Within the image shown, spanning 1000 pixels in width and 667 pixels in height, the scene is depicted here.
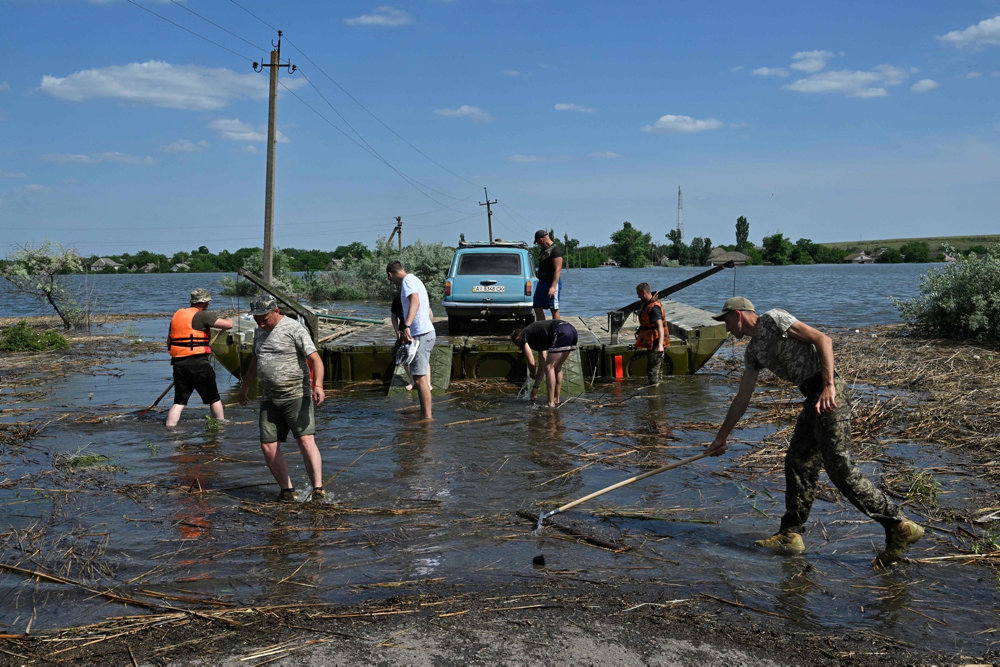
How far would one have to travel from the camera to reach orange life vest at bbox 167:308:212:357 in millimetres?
9695

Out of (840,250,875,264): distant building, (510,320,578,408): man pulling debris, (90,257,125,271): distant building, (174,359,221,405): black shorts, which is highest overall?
(840,250,875,264): distant building

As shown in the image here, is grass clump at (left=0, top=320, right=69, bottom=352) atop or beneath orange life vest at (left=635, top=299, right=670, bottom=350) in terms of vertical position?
beneath

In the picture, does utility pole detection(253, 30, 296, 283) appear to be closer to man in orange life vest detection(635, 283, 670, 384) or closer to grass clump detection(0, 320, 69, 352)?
grass clump detection(0, 320, 69, 352)

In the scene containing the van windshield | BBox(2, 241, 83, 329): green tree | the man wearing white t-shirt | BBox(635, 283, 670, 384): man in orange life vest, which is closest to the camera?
the man wearing white t-shirt

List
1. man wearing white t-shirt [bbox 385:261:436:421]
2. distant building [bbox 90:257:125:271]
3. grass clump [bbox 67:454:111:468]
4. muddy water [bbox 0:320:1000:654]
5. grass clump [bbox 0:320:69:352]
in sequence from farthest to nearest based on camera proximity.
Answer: distant building [bbox 90:257:125:271] → grass clump [bbox 0:320:69:352] → man wearing white t-shirt [bbox 385:261:436:421] → grass clump [bbox 67:454:111:468] → muddy water [bbox 0:320:1000:654]

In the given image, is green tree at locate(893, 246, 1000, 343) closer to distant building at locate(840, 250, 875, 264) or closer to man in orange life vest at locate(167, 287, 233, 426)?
man in orange life vest at locate(167, 287, 233, 426)

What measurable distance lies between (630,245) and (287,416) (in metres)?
Result: 159

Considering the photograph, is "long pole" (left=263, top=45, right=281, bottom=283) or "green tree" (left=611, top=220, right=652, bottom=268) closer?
"long pole" (left=263, top=45, right=281, bottom=283)

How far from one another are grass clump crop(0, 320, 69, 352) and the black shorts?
42.2ft

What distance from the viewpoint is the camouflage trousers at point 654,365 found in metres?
13.1

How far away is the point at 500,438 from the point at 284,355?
3595 mm

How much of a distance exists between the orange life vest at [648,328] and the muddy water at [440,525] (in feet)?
8.96

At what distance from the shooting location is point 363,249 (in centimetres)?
6031

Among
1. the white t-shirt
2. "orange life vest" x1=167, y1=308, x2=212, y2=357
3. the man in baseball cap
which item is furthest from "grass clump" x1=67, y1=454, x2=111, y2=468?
the man in baseball cap
